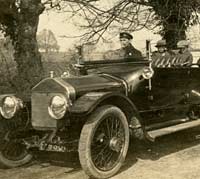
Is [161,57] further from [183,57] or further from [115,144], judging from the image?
[115,144]

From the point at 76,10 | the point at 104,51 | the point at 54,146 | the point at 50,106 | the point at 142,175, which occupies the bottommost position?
the point at 142,175

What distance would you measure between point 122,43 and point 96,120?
176 centimetres

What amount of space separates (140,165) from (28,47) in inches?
218

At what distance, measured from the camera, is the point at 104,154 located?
5.43m

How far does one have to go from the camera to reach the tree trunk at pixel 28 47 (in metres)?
10.3

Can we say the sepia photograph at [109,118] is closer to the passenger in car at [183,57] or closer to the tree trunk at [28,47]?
the passenger in car at [183,57]

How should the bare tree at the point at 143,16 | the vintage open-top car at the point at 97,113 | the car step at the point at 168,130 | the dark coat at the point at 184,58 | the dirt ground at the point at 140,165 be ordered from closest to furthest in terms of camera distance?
the vintage open-top car at the point at 97,113 < the dirt ground at the point at 140,165 < the car step at the point at 168,130 < the dark coat at the point at 184,58 < the bare tree at the point at 143,16

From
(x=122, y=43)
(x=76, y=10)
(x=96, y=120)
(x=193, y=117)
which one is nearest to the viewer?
(x=96, y=120)

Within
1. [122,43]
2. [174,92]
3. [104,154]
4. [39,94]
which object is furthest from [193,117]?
[39,94]

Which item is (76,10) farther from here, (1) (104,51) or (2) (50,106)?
(2) (50,106)

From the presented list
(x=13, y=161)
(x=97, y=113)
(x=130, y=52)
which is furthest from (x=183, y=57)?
(x=13, y=161)

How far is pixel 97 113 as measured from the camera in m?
5.29

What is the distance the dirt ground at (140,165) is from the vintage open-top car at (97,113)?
23cm

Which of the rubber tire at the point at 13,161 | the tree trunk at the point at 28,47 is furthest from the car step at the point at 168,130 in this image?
the tree trunk at the point at 28,47
